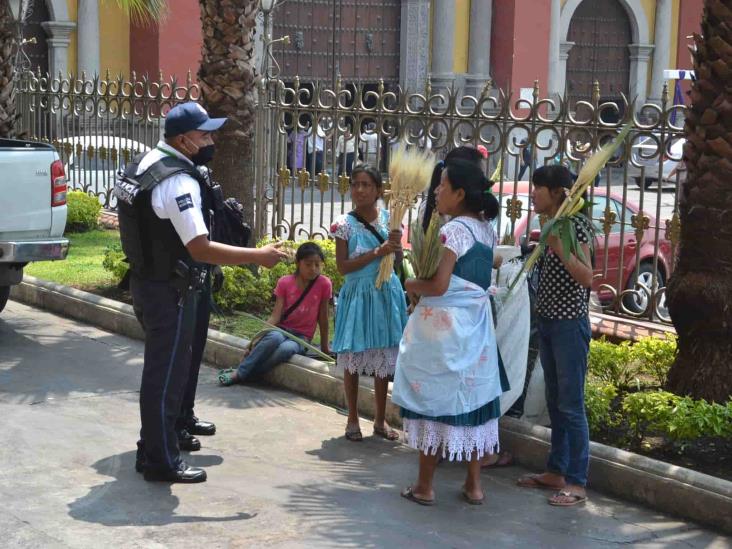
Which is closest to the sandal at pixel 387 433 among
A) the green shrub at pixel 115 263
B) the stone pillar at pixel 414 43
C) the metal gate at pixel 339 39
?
the green shrub at pixel 115 263

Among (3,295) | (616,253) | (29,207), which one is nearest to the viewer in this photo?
(29,207)

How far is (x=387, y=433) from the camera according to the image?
7.31 meters

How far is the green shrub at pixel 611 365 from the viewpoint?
764cm

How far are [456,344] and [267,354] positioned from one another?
8.73ft

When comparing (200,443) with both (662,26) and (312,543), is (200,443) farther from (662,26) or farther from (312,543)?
(662,26)

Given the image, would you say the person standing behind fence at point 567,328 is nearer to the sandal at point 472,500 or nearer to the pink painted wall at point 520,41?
the sandal at point 472,500

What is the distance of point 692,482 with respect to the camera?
238 inches

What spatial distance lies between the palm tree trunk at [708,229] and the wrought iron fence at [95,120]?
755 centimetres

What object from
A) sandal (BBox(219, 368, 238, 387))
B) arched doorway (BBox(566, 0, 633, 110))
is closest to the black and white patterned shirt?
sandal (BBox(219, 368, 238, 387))

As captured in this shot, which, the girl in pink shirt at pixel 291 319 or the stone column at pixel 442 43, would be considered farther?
the stone column at pixel 442 43

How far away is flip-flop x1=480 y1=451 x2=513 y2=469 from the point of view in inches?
269

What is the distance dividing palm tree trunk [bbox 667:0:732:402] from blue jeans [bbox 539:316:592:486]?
1041 mm

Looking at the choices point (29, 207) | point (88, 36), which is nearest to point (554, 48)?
point (88, 36)

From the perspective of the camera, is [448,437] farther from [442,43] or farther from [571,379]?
[442,43]
